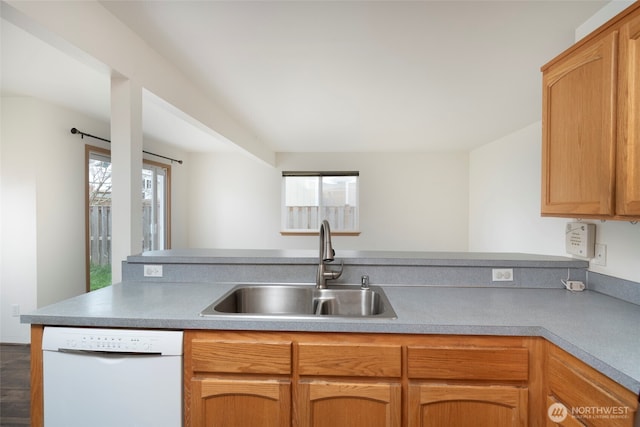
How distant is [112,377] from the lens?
1142 mm

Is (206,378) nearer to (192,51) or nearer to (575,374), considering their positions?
(575,374)

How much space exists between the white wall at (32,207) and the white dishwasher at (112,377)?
2.61m

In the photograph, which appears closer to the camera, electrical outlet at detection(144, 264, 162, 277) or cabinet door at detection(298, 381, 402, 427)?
cabinet door at detection(298, 381, 402, 427)

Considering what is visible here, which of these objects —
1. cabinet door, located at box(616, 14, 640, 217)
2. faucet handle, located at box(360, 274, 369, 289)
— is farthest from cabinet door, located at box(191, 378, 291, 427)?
cabinet door, located at box(616, 14, 640, 217)

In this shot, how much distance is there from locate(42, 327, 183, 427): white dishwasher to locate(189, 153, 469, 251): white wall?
15.2 ft

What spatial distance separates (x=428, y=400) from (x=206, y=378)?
0.81 metres

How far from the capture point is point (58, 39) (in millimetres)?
1425

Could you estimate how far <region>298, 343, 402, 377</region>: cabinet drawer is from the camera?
1102 mm

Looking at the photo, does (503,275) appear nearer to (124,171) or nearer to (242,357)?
(242,357)

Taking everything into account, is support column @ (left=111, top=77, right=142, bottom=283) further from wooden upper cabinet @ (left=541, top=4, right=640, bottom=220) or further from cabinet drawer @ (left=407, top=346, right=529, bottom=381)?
wooden upper cabinet @ (left=541, top=4, right=640, bottom=220)

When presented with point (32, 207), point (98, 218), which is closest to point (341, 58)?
point (32, 207)

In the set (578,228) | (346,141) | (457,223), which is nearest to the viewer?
(578,228)

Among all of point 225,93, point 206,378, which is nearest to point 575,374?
point 206,378

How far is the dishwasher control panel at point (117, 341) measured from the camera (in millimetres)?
1134
